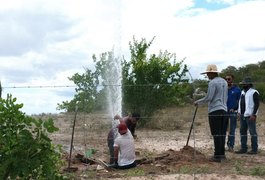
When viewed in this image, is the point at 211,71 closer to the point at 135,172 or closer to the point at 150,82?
the point at 135,172

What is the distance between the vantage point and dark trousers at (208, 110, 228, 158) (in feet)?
29.0

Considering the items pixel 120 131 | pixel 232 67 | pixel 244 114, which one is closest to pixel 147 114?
pixel 244 114

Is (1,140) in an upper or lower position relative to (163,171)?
upper

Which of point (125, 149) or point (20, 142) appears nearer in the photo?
point (20, 142)

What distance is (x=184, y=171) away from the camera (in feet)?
25.9

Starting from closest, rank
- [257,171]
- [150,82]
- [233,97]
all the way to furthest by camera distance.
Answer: [257,171] → [233,97] → [150,82]

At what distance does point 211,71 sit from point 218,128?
1021 mm

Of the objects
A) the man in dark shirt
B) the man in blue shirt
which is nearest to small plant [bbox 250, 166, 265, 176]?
the man in dark shirt

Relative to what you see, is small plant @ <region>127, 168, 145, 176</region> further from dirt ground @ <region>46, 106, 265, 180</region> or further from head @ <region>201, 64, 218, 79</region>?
head @ <region>201, 64, 218, 79</region>

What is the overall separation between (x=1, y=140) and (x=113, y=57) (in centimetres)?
→ 1245

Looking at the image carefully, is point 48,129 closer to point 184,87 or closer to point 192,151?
point 192,151

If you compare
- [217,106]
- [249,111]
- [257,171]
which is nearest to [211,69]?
[217,106]

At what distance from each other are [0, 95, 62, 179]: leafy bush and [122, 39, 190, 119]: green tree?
11808 mm

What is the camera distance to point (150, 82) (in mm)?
17562
